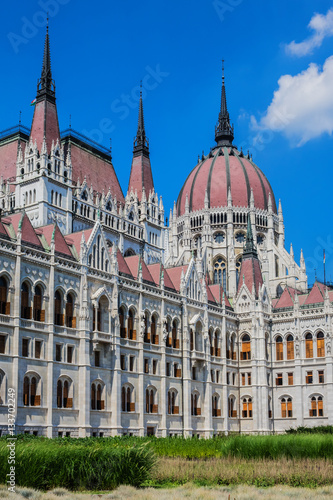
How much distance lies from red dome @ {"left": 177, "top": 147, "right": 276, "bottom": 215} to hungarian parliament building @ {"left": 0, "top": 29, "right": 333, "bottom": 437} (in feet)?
56.5

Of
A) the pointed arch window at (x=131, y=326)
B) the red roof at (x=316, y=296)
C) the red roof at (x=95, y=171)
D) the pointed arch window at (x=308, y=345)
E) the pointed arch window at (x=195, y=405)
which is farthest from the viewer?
the red roof at (x=316, y=296)

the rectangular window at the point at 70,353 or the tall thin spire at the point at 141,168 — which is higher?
the tall thin spire at the point at 141,168

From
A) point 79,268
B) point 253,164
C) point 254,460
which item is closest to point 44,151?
point 79,268

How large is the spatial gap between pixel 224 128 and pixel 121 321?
71.6m

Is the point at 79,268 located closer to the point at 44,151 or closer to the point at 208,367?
the point at 44,151

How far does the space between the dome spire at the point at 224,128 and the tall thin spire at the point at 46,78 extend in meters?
53.8

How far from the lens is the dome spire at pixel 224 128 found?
4855 inches

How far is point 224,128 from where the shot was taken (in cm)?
12425

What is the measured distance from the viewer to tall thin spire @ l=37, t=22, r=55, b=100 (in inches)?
2815

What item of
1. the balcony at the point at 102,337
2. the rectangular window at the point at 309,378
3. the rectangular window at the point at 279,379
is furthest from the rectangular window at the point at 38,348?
the rectangular window at the point at 309,378

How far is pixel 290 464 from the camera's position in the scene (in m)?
32.1

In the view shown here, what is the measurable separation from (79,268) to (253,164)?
66.6 m

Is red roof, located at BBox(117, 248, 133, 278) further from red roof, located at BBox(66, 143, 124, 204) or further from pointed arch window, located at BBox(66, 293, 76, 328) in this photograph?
red roof, located at BBox(66, 143, 124, 204)

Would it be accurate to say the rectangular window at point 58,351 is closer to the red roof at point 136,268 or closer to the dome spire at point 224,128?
the red roof at point 136,268
